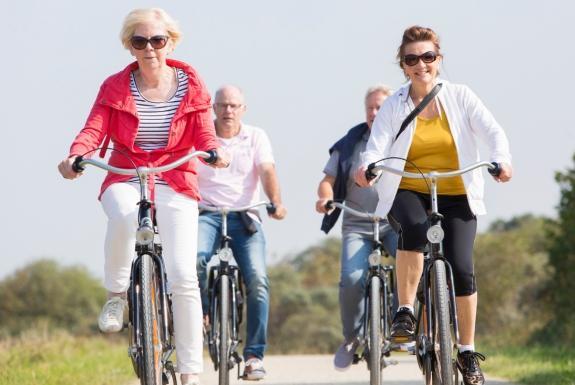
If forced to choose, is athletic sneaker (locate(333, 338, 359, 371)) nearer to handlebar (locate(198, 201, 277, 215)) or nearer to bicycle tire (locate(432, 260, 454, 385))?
handlebar (locate(198, 201, 277, 215))

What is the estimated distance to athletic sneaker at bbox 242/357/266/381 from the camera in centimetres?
1076

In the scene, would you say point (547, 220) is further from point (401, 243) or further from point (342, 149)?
point (401, 243)

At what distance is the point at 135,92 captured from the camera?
8.18 meters

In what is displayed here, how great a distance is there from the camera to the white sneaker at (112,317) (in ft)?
26.1

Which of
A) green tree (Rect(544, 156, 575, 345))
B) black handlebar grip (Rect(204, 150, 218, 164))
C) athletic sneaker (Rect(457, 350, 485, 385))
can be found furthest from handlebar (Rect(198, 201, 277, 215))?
green tree (Rect(544, 156, 575, 345))

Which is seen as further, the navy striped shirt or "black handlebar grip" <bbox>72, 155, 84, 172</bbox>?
the navy striped shirt

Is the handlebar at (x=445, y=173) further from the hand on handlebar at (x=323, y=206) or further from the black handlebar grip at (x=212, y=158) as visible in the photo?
the hand on handlebar at (x=323, y=206)

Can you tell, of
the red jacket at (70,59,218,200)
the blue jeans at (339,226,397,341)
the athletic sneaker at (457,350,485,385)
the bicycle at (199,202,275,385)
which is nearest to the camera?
the red jacket at (70,59,218,200)

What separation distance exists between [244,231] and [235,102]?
102cm

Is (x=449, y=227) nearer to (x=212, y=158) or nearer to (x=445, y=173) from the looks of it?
(x=445, y=173)

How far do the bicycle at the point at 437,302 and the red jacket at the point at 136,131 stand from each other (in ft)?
3.28

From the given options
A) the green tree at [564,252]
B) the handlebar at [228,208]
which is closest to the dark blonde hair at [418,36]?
the handlebar at [228,208]

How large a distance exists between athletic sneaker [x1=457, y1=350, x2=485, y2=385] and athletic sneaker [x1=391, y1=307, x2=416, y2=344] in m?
0.36

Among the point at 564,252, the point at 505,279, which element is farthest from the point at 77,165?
the point at 505,279
